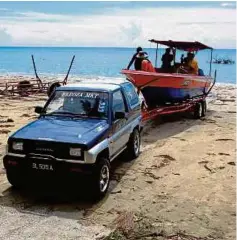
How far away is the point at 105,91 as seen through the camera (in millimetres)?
8367

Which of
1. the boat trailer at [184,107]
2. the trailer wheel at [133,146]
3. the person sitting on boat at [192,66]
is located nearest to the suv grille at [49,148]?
the trailer wheel at [133,146]

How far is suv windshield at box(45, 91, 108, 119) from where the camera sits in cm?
803

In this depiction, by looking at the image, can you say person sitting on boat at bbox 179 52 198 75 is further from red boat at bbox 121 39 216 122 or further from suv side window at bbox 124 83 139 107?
suv side window at bbox 124 83 139 107

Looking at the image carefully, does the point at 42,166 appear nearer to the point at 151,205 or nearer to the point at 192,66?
the point at 151,205

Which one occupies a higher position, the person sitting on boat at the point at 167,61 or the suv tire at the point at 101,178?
the person sitting on boat at the point at 167,61

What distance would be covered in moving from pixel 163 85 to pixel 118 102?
596 cm

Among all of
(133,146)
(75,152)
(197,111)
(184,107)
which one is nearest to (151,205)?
(75,152)

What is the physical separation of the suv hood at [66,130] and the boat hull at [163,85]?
648 centimetres

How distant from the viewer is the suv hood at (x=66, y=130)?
6.83 m

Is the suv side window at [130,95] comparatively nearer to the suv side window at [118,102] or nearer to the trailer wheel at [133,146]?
the suv side window at [118,102]

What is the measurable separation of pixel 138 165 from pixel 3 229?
3.97 m

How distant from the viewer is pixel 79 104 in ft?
26.9

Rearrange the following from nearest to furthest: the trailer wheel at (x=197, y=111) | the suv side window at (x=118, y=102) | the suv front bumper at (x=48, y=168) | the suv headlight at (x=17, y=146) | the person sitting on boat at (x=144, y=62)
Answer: the suv front bumper at (x=48, y=168), the suv headlight at (x=17, y=146), the suv side window at (x=118, y=102), the person sitting on boat at (x=144, y=62), the trailer wheel at (x=197, y=111)

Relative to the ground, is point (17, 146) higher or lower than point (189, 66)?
lower
